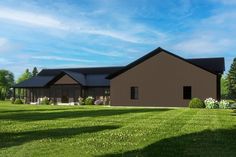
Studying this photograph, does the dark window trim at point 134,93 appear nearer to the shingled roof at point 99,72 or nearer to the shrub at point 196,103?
the shingled roof at point 99,72

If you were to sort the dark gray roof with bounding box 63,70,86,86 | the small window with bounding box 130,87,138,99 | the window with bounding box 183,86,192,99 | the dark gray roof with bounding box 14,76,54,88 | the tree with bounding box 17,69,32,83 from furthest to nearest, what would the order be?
the tree with bounding box 17,69,32,83 < the dark gray roof with bounding box 14,76,54,88 < the dark gray roof with bounding box 63,70,86,86 < the small window with bounding box 130,87,138,99 < the window with bounding box 183,86,192,99

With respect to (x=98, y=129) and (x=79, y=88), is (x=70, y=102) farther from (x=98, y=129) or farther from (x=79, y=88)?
(x=98, y=129)

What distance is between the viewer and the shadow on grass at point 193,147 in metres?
10.6

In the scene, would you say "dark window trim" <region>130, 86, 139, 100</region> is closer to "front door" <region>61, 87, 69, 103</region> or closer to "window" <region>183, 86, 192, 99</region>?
"window" <region>183, 86, 192, 99</region>

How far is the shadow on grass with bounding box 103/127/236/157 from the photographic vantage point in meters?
10.6

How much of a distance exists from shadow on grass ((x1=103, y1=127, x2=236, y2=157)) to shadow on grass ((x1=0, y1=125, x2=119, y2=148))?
138 inches

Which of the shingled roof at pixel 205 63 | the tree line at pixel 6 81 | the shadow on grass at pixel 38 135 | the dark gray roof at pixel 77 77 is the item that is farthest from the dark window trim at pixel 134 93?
the tree line at pixel 6 81

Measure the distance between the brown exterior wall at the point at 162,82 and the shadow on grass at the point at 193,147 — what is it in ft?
96.9

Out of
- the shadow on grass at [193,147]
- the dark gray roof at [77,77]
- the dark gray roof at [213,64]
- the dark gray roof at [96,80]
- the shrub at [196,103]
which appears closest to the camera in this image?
the shadow on grass at [193,147]

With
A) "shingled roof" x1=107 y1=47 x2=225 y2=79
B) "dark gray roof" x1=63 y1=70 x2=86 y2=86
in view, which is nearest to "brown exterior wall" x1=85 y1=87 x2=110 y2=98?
"dark gray roof" x1=63 y1=70 x2=86 y2=86

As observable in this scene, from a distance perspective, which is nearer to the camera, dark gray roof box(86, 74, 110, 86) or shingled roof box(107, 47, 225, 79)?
shingled roof box(107, 47, 225, 79)

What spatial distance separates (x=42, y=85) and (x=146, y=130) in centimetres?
4669

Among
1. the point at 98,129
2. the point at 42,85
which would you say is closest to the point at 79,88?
the point at 42,85

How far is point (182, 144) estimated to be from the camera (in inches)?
485
